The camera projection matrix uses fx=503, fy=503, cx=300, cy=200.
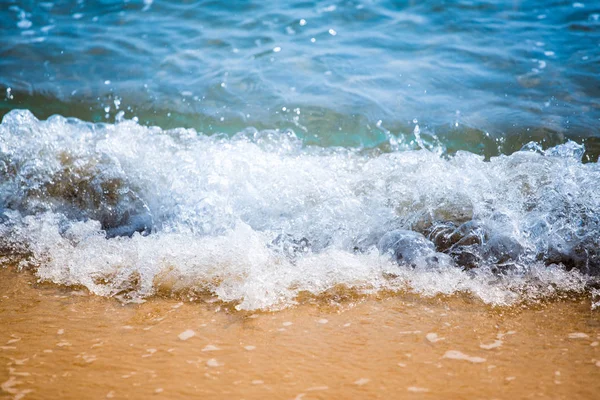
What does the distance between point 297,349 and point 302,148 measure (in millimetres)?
2177

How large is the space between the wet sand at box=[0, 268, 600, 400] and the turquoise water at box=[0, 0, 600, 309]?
0.14 meters

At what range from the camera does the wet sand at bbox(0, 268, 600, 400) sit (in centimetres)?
155

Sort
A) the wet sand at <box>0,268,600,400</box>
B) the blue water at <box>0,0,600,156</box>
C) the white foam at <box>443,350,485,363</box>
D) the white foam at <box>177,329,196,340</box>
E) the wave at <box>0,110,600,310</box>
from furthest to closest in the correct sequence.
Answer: the blue water at <box>0,0,600,156</box>
the wave at <box>0,110,600,310</box>
the white foam at <box>177,329,196,340</box>
the white foam at <box>443,350,485,363</box>
the wet sand at <box>0,268,600,400</box>

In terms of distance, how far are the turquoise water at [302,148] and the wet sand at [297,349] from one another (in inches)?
5.5

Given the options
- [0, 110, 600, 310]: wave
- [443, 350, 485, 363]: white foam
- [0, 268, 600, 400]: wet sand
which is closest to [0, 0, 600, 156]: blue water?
[0, 110, 600, 310]: wave

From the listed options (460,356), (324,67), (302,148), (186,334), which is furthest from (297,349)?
(324,67)

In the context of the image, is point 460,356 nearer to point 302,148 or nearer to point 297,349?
point 297,349

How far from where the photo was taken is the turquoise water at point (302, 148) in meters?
2.29

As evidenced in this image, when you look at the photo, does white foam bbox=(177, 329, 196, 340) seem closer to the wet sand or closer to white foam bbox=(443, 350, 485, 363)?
the wet sand

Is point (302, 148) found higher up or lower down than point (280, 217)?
higher up

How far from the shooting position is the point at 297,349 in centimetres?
176

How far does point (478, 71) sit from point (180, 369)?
3.89 m

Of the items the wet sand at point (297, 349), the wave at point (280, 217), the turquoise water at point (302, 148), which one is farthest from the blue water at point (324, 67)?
the wet sand at point (297, 349)

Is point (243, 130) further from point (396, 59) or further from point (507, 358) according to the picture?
point (507, 358)
